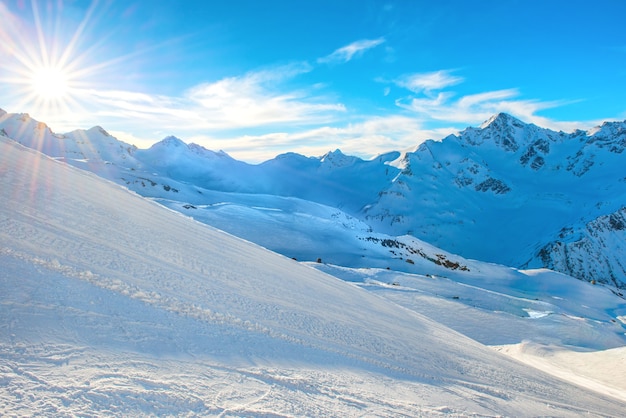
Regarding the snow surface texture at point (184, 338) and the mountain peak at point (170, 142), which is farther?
the mountain peak at point (170, 142)

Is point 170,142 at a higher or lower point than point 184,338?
higher

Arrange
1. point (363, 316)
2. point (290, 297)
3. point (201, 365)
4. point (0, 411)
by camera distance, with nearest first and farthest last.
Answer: point (0, 411) → point (201, 365) → point (290, 297) → point (363, 316)

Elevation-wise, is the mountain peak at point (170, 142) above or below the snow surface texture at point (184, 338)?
above

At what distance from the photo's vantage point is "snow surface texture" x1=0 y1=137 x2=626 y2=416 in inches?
95.9

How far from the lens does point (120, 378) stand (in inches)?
96.0

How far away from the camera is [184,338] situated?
323cm

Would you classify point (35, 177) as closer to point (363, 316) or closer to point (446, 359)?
point (363, 316)

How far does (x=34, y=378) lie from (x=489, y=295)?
19.2 metres

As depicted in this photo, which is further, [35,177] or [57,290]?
[35,177]

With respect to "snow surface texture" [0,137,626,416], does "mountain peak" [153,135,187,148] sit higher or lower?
higher

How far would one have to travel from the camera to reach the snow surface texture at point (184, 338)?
2.44 metres

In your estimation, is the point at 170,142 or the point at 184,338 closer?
the point at 184,338

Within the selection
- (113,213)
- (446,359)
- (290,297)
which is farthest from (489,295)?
(113,213)

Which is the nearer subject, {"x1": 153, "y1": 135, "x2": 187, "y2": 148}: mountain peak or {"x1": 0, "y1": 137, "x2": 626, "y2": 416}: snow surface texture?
{"x1": 0, "y1": 137, "x2": 626, "y2": 416}: snow surface texture
